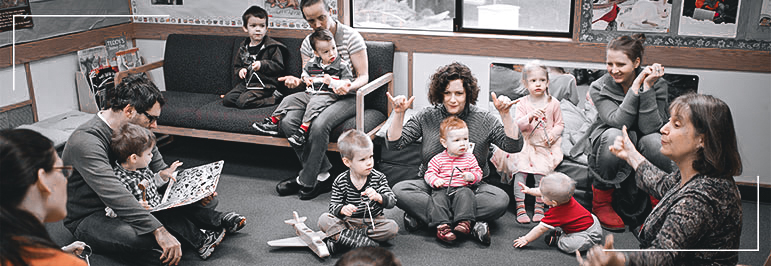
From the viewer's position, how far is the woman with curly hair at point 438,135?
3.29 metres

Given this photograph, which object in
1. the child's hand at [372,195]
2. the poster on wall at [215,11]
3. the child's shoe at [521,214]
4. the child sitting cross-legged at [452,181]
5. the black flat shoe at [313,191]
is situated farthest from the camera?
the poster on wall at [215,11]

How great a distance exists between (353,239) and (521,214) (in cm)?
102

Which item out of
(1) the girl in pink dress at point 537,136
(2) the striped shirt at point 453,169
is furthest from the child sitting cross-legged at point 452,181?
(1) the girl in pink dress at point 537,136

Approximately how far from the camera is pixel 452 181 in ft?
10.9

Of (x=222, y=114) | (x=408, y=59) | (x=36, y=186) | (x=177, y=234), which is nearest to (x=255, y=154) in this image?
(x=222, y=114)

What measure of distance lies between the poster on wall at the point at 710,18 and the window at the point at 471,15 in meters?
0.67

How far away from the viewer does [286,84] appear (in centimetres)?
414

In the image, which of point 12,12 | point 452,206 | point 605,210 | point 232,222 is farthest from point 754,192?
point 12,12

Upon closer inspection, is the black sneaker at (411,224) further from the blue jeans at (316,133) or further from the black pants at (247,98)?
the black pants at (247,98)

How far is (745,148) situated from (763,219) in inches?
18.0

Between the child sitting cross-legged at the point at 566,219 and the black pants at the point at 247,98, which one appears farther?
the black pants at the point at 247,98

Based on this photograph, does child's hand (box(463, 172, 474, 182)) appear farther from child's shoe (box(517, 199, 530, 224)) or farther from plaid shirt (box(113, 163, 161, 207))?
plaid shirt (box(113, 163, 161, 207))

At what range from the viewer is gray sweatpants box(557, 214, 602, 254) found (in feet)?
10.1

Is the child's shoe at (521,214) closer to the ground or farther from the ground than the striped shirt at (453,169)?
closer to the ground
